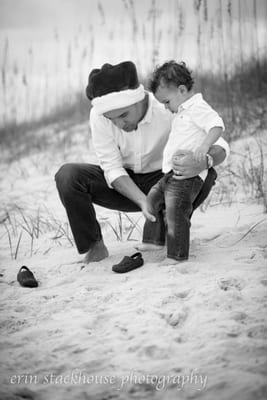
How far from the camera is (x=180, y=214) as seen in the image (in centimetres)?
217

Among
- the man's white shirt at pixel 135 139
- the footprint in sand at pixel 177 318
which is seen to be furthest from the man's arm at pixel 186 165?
the footprint in sand at pixel 177 318

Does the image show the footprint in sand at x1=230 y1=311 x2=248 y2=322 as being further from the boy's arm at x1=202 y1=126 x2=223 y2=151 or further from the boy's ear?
the boy's ear

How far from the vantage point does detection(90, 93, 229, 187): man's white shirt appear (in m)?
2.51

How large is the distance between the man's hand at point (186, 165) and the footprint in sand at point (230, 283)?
55cm

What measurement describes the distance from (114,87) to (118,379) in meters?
1.54

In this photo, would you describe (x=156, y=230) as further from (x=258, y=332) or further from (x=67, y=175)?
(x=258, y=332)

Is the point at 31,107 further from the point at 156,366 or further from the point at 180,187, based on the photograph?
the point at 156,366

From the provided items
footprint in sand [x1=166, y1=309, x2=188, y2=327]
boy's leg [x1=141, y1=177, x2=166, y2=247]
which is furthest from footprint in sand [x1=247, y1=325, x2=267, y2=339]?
boy's leg [x1=141, y1=177, x2=166, y2=247]

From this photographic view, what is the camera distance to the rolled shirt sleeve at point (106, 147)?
2.47 meters

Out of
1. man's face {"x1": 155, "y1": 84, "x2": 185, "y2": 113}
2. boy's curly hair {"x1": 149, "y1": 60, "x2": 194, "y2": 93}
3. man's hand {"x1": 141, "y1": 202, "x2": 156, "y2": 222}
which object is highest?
boy's curly hair {"x1": 149, "y1": 60, "x2": 194, "y2": 93}

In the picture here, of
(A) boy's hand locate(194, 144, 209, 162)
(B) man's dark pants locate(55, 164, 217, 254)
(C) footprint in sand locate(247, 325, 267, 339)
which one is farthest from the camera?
→ (B) man's dark pants locate(55, 164, 217, 254)

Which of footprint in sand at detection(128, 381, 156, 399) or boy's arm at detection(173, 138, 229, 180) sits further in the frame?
boy's arm at detection(173, 138, 229, 180)

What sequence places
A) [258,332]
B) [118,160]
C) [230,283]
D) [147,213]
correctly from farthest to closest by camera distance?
[118,160]
[147,213]
[230,283]
[258,332]

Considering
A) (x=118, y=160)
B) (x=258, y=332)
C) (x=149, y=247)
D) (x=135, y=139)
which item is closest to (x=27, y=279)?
(x=149, y=247)
